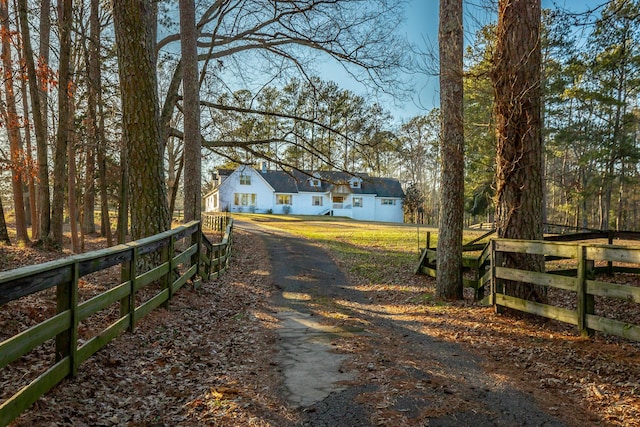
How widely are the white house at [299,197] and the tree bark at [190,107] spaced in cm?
3476

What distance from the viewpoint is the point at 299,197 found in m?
48.3

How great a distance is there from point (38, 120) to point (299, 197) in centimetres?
3611

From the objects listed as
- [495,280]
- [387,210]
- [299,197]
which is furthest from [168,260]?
[387,210]

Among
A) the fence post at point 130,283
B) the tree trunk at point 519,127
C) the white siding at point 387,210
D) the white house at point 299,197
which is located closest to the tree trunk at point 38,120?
the fence post at point 130,283

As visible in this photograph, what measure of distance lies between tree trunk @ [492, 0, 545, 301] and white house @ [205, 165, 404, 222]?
3991cm

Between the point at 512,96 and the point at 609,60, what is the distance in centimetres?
462

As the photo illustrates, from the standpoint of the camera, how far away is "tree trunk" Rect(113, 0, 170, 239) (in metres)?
7.04

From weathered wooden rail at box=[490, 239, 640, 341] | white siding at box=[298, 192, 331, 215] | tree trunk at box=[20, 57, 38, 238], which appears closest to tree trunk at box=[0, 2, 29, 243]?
tree trunk at box=[20, 57, 38, 238]

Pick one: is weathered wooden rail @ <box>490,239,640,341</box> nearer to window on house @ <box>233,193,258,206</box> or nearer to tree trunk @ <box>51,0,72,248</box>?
tree trunk @ <box>51,0,72,248</box>

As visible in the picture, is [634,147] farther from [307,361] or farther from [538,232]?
[307,361]

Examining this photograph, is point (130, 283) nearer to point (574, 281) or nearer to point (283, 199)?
point (574, 281)

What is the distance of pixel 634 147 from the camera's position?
23.7 m

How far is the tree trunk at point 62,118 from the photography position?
1185 cm

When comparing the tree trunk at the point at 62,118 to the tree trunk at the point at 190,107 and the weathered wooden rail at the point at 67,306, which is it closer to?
the tree trunk at the point at 190,107
